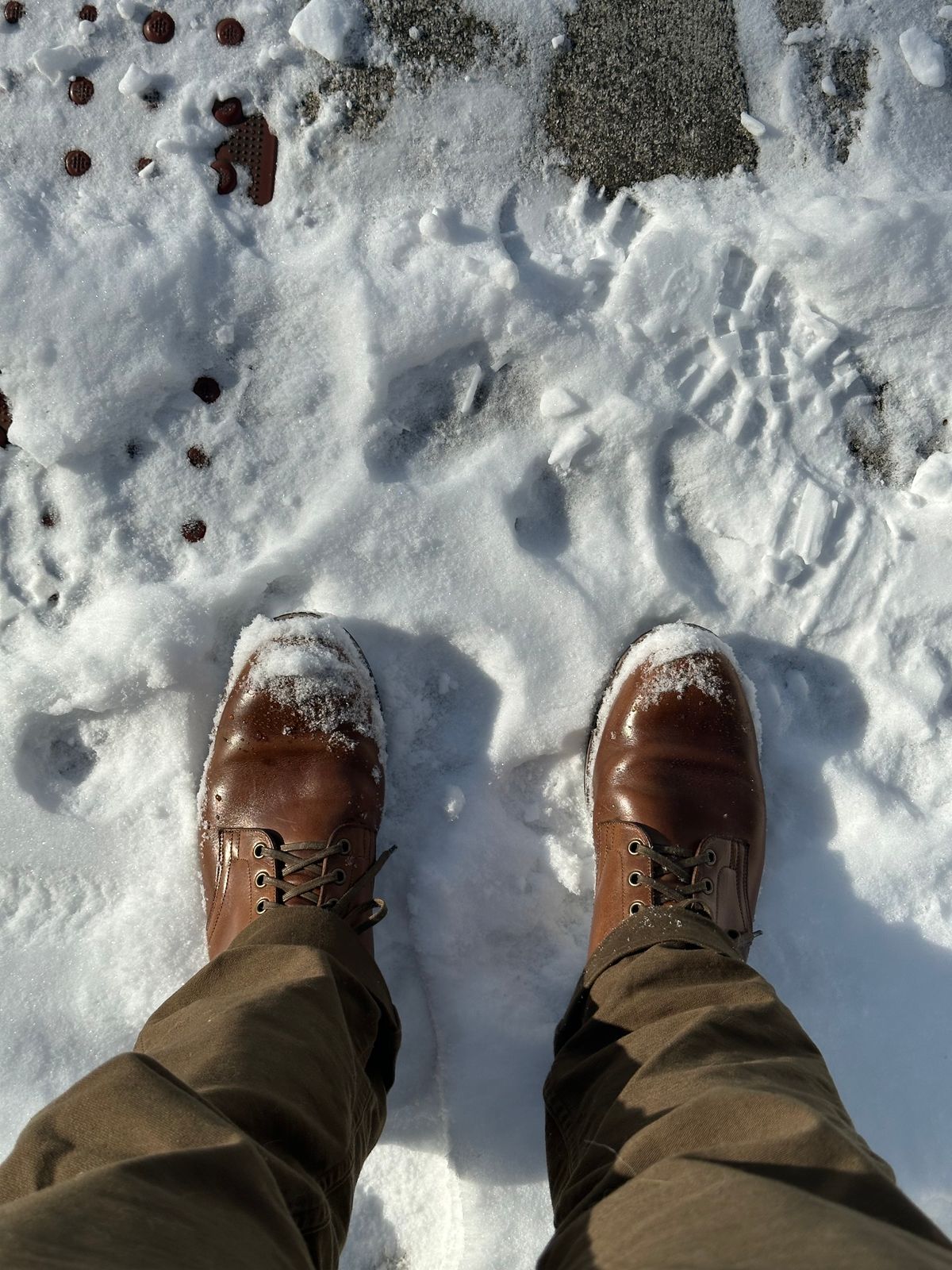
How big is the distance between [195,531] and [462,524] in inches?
16.3

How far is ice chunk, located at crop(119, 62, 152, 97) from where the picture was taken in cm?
133

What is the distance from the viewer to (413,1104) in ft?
4.42

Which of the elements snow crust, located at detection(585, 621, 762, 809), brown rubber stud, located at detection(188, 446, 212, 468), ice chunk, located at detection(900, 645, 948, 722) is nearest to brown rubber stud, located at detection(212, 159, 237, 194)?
brown rubber stud, located at detection(188, 446, 212, 468)

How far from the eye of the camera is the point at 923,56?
142 centimetres

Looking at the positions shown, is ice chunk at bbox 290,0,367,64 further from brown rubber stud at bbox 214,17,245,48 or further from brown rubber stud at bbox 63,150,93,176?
brown rubber stud at bbox 63,150,93,176

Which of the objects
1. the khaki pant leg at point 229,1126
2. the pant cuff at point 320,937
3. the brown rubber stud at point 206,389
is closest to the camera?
Answer: the khaki pant leg at point 229,1126

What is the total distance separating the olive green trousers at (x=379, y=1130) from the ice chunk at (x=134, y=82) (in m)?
1.25

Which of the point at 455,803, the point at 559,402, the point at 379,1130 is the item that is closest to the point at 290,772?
the point at 455,803

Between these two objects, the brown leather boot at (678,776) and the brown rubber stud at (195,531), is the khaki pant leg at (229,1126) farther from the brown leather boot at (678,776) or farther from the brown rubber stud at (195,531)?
the brown rubber stud at (195,531)

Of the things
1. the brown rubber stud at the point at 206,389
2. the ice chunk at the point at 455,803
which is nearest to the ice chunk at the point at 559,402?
the brown rubber stud at the point at 206,389

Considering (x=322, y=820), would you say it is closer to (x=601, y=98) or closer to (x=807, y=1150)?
(x=807, y=1150)

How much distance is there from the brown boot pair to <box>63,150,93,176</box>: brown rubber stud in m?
0.74

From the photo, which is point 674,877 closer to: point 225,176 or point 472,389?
point 472,389

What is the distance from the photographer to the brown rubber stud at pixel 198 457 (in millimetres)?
1354
